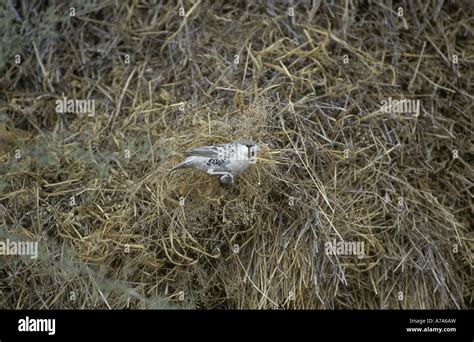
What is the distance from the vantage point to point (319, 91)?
2520mm

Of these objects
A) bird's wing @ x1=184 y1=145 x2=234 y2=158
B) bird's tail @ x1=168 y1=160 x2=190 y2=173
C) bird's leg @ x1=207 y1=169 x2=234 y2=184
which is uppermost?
bird's wing @ x1=184 y1=145 x2=234 y2=158

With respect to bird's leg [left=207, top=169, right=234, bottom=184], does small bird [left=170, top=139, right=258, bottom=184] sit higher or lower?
higher

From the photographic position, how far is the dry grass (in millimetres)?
2336

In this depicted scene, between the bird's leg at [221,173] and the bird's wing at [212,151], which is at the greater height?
the bird's wing at [212,151]

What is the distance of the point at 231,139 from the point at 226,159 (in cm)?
10

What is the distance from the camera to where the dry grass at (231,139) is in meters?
2.34

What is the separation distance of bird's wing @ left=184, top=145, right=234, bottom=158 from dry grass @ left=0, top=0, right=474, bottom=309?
0.06 meters

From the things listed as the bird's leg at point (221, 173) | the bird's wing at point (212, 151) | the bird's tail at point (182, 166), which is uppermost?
the bird's wing at point (212, 151)

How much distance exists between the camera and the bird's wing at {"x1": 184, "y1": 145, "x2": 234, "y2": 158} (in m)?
2.30

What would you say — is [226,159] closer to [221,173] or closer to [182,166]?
[221,173]

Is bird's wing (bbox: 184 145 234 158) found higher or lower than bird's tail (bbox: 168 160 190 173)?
higher

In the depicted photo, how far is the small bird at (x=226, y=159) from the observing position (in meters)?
2.29

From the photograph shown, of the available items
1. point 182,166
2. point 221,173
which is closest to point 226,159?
point 221,173
